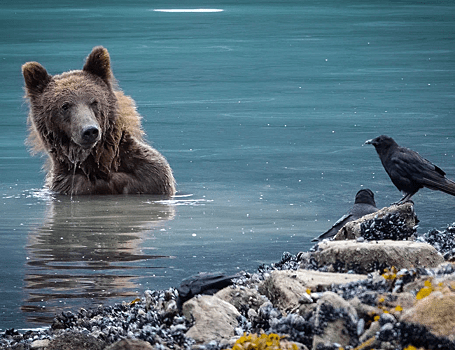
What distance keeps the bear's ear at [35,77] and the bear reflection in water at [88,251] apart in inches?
60.0

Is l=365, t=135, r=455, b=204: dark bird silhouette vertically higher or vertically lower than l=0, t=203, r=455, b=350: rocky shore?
higher

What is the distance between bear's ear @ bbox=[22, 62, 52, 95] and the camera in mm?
12016

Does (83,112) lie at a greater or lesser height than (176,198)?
greater

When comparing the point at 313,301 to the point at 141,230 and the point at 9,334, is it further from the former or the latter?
the point at 141,230

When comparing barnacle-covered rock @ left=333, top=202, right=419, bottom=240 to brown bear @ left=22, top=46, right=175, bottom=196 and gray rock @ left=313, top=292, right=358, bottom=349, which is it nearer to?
gray rock @ left=313, top=292, right=358, bottom=349

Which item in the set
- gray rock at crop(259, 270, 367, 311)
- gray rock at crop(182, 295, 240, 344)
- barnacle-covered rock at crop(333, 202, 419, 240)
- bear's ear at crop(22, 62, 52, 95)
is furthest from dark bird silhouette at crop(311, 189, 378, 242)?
bear's ear at crop(22, 62, 52, 95)

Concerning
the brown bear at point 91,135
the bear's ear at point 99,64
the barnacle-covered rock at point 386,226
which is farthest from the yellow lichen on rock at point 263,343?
the bear's ear at point 99,64

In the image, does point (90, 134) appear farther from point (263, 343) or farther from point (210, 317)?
point (263, 343)

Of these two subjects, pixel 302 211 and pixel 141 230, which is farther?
pixel 302 211

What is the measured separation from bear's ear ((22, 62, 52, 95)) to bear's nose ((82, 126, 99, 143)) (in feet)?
3.51

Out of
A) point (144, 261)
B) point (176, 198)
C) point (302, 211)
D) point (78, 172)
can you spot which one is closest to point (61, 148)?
point (78, 172)

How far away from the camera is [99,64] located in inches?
483

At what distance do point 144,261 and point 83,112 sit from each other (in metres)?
4.02

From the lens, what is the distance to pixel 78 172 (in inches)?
490
